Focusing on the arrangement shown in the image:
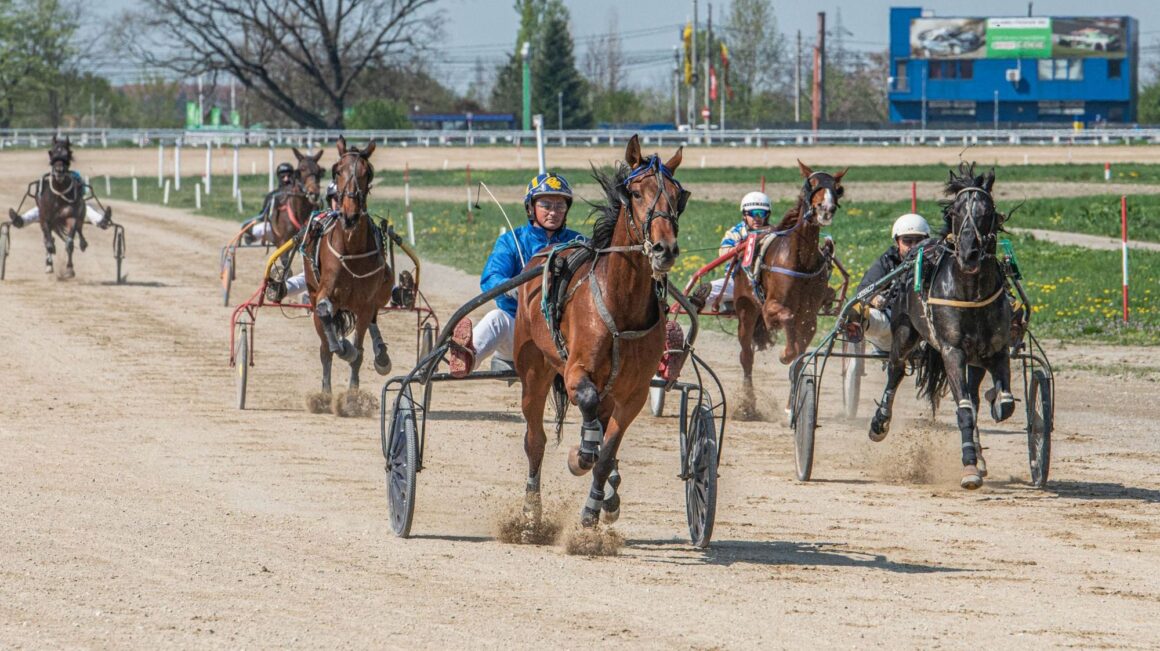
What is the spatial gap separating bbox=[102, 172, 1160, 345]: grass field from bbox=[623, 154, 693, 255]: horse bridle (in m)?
5.13

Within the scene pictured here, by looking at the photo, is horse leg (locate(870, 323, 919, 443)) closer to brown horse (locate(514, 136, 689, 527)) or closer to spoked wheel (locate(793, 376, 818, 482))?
spoked wheel (locate(793, 376, 818, 482))

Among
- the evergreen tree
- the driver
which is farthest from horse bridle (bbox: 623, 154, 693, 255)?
the evergreen tree

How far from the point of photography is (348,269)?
13.0 meters

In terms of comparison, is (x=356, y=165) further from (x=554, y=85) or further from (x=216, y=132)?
(x=554, y=85)

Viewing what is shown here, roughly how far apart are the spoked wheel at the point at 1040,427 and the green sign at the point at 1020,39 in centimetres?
8373

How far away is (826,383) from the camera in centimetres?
1507

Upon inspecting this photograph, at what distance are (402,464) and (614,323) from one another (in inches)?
61.6

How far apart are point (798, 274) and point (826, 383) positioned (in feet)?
8.71

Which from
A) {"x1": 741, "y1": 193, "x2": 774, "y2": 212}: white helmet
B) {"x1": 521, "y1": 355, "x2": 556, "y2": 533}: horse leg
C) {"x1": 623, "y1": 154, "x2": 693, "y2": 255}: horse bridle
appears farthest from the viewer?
{"x1": 741, "y1": 193, "x2": 774, "y2": 212}: white helmet

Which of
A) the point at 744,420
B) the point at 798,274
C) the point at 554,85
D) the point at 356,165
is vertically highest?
the point at 554,85

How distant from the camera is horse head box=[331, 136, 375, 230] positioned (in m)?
12.9

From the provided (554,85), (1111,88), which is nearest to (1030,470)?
(554,85)

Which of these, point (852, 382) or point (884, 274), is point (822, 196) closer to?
point (884, 274)

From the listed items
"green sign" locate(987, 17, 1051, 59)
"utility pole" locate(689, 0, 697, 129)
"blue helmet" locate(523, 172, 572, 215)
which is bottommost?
"blue helmet" locate(523, 172, 572, 215)
